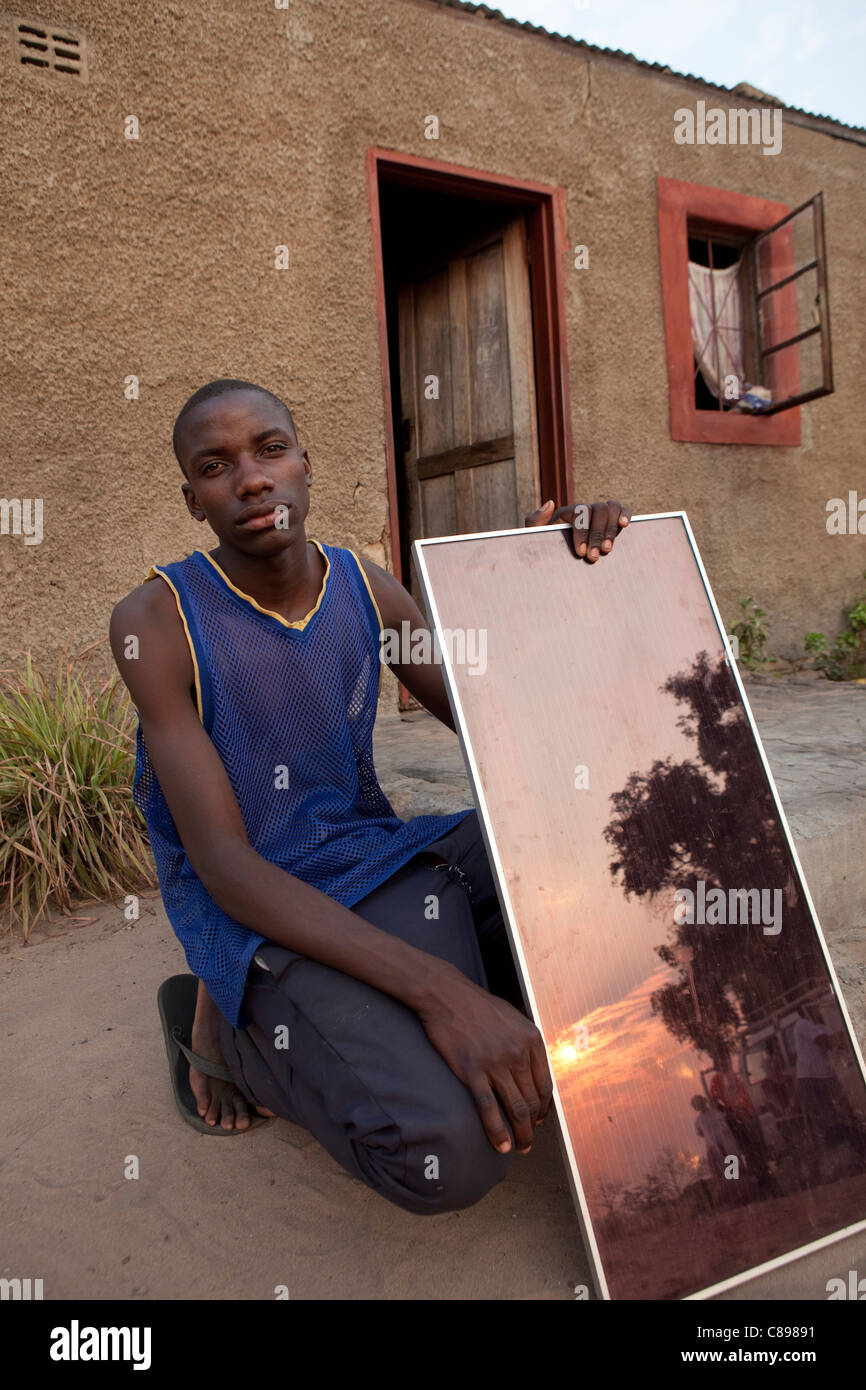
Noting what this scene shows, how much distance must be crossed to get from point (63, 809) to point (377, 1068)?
6.54ft

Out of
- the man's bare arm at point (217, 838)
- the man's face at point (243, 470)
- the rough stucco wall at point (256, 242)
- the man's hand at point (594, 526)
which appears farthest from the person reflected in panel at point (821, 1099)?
the rough stucco wall at point (256, 242)

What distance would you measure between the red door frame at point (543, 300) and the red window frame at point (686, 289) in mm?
782

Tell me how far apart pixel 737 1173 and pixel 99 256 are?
4.09m

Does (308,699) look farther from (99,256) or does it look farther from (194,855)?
(99,256)

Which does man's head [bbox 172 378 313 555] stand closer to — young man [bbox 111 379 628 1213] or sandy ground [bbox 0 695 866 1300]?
young man [bbox 111 379 628 1213]

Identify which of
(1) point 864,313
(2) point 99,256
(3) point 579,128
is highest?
(3) point 579,128

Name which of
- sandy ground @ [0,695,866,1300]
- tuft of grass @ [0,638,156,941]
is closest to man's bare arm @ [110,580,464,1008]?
sandy ground @ [0,695,866,1300]

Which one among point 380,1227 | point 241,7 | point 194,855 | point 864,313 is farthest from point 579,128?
point 380,1227

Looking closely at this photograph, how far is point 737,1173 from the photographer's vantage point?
146cm

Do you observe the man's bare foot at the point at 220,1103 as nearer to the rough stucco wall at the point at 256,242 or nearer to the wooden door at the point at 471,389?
the rough stucco wall at the point at 256,242

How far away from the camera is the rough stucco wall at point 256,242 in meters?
3.83

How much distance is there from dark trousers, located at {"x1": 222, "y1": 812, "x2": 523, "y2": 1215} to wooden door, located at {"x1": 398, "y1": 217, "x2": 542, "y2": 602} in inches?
153

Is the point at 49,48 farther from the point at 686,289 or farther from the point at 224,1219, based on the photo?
the point at 224,1219

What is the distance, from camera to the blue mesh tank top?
5.53 feet
